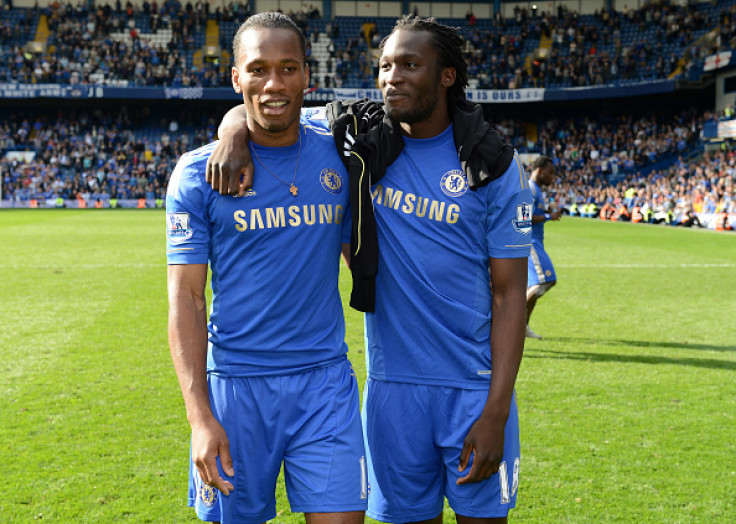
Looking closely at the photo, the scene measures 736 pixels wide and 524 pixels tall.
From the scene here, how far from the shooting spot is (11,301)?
35.0 ft

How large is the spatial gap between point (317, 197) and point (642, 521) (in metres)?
2.81

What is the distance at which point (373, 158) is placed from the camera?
8.81ft

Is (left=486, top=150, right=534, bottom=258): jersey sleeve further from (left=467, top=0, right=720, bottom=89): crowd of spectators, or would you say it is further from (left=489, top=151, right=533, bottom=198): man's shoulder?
(left=467, top=0, right=720, bottom=89): crowd of spectators

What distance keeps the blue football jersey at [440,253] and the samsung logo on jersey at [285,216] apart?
204 millimetres

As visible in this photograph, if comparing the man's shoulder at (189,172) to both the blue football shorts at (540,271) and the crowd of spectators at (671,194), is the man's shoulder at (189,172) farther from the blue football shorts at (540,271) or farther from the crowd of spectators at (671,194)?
the crowd of spectators at (671,194)

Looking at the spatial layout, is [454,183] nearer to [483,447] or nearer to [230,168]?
[230,168]

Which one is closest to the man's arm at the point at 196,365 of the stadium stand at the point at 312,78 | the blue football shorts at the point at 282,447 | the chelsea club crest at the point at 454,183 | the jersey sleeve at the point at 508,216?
the blue football shorts at the point at 282,447

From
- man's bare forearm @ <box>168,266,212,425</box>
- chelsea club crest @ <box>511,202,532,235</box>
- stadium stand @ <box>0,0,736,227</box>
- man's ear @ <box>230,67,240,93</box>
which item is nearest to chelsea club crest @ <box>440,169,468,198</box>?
chelsea club crest @ <box>511,202,532,235</box>

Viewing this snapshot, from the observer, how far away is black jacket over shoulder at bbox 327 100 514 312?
261 centimetres

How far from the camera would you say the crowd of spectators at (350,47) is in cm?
4253

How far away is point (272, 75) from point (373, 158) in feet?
1.56

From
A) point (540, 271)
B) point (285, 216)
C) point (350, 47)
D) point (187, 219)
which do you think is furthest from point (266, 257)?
point (350, 47)

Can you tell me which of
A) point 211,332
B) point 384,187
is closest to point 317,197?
point 384,187

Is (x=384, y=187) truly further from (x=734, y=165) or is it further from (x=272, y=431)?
(x=734, y=165)
